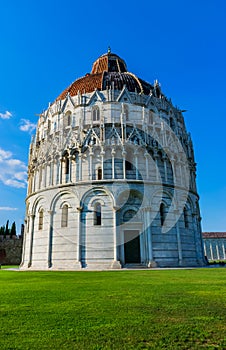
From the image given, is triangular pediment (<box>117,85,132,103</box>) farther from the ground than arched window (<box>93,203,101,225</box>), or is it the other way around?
triangular pediment (<box>117,85,132,103</box>)

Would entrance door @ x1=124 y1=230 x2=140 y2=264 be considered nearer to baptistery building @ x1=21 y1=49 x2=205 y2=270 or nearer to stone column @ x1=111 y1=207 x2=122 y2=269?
baptistery building @ x1=21 y1=49 x2=205 y2=270

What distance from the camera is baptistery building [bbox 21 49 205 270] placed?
24891 mm

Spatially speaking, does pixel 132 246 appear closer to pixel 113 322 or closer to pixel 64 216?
pixel 64 216

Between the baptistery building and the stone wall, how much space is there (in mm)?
17299

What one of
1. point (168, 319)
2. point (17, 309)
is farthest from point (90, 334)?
point (17, 309)

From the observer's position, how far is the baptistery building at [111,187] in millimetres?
24891

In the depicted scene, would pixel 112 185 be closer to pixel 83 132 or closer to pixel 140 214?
pixel 140 214

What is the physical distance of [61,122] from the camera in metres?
31.0

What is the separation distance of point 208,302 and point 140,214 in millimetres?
18484

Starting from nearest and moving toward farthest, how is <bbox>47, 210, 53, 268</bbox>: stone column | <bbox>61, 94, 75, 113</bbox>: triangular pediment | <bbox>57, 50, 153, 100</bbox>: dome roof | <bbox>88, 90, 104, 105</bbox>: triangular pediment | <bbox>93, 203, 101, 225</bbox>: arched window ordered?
1. <bbox>93, 203, 101, 225</bbox>: arched window
2. <bbox>47, 210, 53, 268</bbox>: stone column
3. <bbox>88, 90, 104, 105</bbox>: triangular pediment
4. <bbox>61, 94, 75, 113</bbox>: triangular pediment
5. <bbox>57, 50, 153, 100</bbox>: dome roof

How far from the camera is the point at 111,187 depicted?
2548 cm

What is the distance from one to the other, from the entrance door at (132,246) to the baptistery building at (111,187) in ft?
0.31

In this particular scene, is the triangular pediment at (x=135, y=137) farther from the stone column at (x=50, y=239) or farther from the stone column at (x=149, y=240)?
the stone column at (x=50, y=239)

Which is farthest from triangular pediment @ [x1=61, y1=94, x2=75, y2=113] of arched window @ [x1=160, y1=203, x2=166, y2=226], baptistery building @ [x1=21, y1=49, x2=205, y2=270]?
arched window @ [x1=160, y1=203, x2=166, y2=226]
